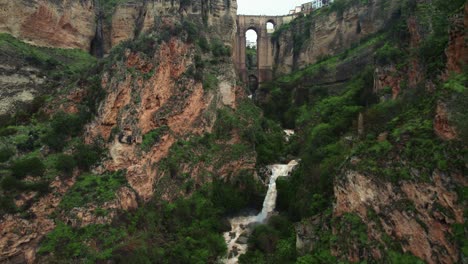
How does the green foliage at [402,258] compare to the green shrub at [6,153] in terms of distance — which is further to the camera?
the green shrub at [6,153]

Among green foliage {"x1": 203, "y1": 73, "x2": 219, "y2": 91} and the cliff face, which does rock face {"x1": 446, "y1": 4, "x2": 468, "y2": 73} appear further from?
green foliage {"x1": 203, "y1": 73, "x2": 219, "y2": 91}

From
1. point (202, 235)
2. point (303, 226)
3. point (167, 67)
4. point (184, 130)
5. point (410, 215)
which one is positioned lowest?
point (202, 235)

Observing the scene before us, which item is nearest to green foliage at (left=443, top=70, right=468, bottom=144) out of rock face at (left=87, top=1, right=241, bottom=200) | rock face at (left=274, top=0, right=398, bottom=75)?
rock face at (left=87, top=1, right=241, bottom=200)

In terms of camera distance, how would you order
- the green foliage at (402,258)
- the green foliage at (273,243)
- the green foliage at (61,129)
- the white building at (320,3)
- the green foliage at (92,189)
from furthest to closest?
the white building at (320,3) < the green foliage at (61,129) < the green foliage at (92,189) < the green foliage at (273,243) < the green foliage at (402,258)

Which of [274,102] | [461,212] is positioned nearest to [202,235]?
[461,212]

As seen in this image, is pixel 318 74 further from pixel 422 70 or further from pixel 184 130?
pixel 422 70

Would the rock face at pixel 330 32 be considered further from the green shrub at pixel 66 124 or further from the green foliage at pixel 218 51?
the green shrub at pixel 66 124

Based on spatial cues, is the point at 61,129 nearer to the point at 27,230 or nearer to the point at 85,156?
the point at 85,156

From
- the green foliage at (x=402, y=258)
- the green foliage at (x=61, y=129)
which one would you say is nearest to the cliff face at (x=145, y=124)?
the green foliage at (x=61, y=129)
